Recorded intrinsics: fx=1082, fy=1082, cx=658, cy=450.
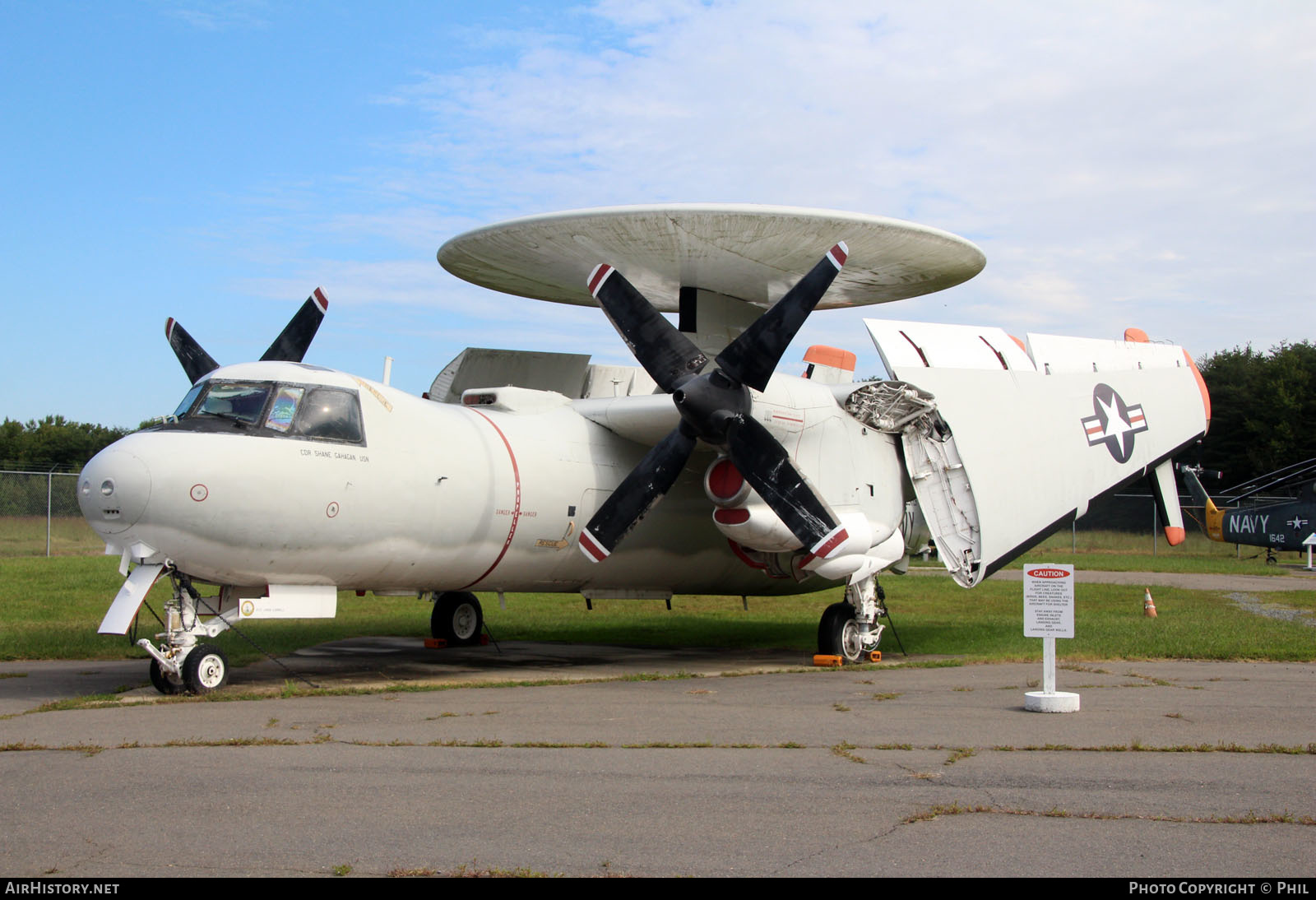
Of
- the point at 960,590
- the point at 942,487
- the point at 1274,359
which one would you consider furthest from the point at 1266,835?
the point at 1274,359

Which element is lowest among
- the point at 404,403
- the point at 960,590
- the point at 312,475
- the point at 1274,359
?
the point at 960,590

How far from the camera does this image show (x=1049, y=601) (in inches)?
450

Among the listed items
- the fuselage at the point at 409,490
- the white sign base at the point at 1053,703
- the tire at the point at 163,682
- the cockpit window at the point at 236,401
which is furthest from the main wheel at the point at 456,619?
the white sign base at the point at 1053,703

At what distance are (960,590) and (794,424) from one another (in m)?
17.9

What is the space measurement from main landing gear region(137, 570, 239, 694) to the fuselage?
1.05ft

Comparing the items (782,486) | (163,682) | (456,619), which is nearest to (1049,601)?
(782,486)

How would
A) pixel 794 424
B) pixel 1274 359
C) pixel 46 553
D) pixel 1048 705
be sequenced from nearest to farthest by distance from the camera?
1. pixel 1048 705
2. pixel 794 424
3. pixel 46 553
4. pixel 1274 359

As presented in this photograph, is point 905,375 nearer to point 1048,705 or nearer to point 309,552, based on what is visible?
point 1048,705

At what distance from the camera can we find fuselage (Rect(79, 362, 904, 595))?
37.3ft

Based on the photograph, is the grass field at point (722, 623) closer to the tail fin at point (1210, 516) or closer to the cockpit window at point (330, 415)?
the cockpit window at point (330, 415)

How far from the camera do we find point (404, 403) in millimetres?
13547

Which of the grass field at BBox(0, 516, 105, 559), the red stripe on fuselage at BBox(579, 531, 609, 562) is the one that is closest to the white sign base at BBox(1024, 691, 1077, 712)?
the red stripe on fuselage at BBox(579, 531, 609, 562)

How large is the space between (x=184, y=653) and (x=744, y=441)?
278 inches

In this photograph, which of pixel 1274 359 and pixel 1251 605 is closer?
pixel 1251 605
